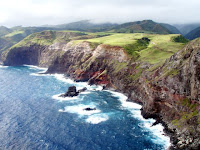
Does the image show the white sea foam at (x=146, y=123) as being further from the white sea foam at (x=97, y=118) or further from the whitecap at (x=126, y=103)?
the white sea foam at (x=97, y=118)

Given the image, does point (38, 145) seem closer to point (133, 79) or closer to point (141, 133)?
point (141, 133)

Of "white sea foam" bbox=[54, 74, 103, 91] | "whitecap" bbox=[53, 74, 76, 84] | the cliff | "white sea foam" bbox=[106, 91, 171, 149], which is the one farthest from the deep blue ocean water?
"whitecap" bbox=[53, 74, 76, 84]

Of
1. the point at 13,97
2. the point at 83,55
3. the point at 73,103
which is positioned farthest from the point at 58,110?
the point at 83,55

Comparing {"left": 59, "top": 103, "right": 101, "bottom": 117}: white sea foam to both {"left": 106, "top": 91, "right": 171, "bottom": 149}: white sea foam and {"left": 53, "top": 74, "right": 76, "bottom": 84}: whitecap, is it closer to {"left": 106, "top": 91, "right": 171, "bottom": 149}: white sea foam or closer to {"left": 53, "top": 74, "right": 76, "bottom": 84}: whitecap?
{"left": 106, "top": 91, "right": 171, "bottom": 149}: white sea foam

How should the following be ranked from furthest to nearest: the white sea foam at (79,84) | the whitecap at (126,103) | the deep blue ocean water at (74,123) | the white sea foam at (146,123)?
the white sea foam at (79,84) → the whitecap at (126,103) → the white sea foam at (146,123) → the deep blue ocean water at (74,123)

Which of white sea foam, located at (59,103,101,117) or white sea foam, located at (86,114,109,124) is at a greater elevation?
white sea foam, located at (86,114,109,124)

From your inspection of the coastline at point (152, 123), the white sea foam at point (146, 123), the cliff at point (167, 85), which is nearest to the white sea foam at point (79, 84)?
the cliff at point (167, 85)

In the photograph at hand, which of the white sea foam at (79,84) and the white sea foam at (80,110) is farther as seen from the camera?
the white sea foam at (79,84)
